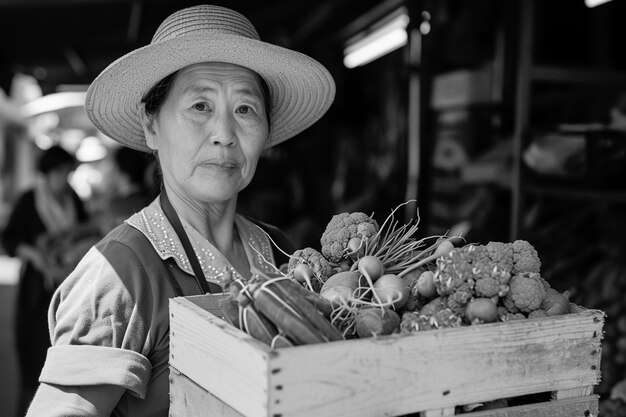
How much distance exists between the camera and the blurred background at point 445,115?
11.1 feet

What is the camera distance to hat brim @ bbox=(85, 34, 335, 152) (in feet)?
6.17

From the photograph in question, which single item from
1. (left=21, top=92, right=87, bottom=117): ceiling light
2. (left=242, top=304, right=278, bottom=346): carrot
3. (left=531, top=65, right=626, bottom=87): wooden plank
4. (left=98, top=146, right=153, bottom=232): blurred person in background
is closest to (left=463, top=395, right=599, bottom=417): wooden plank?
(left=242, top=304, right=278, bottom=346): carrot

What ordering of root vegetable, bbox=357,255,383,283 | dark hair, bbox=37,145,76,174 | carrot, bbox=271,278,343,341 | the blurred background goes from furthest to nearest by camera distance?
dark hair, bbox=37,145,76,174 → the blurred background → root vegetable, bbox=357,255,383,283 → carrot, bbox=271,278,343,341

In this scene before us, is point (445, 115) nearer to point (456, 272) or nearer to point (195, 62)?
point (195, 62)

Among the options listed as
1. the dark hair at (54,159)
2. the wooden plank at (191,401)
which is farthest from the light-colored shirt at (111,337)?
the dark hair at (54,159)

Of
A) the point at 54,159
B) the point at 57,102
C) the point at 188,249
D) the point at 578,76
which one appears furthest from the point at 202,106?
the point at 57,102

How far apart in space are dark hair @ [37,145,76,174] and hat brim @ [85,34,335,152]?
3.68 m

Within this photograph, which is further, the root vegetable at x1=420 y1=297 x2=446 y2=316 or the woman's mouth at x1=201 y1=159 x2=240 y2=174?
the woman's mouth at x1=201 y1=159 x2=240 y2=174

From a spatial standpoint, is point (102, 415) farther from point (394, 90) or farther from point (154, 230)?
point (394, 90)

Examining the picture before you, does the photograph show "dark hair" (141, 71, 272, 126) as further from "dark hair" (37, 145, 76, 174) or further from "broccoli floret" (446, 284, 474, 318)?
"dark hair" (37, 145, 76, 174)

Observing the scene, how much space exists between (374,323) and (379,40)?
186 inches

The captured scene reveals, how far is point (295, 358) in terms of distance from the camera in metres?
1.17

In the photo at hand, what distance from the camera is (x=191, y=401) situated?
1.49 meters

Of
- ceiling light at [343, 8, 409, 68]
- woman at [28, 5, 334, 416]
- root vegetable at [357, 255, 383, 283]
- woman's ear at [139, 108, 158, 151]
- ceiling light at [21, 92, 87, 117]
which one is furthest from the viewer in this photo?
ceiling light at [21, 92, 87, 117]
